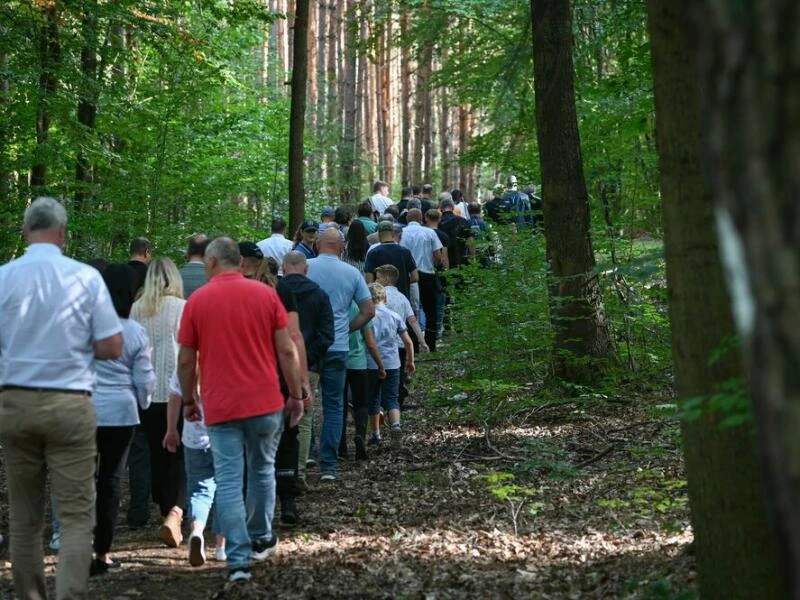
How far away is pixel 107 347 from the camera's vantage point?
20.2ft

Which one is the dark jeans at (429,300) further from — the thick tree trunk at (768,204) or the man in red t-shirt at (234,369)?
the thick tree trunk at (768,204)

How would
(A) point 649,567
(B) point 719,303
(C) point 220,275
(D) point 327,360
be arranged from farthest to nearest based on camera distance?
(D) point 327,360
(C) point 220,275
(A) point 649,567
(B) point 719,303

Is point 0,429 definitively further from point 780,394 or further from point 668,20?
point 780,394

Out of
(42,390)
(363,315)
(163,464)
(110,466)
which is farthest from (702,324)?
(363,315)

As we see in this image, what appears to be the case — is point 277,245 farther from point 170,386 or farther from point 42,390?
point 42,390

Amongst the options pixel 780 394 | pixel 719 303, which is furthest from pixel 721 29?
pixel 719 303

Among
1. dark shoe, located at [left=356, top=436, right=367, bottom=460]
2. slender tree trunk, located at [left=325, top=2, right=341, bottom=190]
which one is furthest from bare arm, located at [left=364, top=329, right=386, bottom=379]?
slender tree trunk, located at [left=325, top=2, right=341, bottom=190]

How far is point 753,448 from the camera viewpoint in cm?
507

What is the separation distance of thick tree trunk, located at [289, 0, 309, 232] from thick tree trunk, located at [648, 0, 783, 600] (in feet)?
47.8

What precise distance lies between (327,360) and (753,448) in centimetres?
612

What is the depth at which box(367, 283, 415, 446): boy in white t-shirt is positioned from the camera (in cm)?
1229

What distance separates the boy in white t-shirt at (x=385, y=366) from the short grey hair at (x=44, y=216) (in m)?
6.03

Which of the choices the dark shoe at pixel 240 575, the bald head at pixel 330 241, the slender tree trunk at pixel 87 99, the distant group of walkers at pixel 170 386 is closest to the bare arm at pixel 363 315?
the distant group of walkers at pixel 170 386

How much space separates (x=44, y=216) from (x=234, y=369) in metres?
1.58
